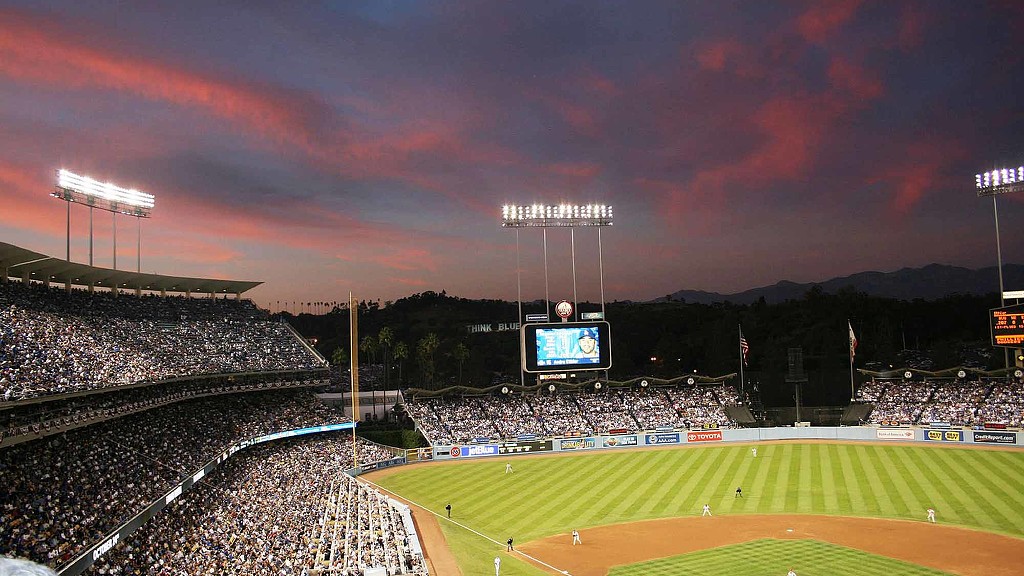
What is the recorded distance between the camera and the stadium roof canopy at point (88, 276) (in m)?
38.2

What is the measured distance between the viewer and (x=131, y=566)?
966 inches

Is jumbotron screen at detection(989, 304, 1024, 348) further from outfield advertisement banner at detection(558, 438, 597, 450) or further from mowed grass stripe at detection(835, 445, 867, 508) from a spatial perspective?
outfield advertisement banner at detection(558, 438, 597, 450)

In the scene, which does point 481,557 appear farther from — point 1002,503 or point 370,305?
point 370,305

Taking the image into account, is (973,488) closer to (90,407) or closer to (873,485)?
(873,485)

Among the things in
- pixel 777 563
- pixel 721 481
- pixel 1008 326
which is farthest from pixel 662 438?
pixel 777 563

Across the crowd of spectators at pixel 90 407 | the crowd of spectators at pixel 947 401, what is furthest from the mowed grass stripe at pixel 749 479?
the crowd of spectators at pixel 90 407

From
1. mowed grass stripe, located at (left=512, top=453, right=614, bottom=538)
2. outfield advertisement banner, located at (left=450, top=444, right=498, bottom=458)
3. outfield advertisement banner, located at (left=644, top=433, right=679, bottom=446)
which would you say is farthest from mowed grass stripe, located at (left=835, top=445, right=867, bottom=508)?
outfield advertisement banner, located at (left=450, top=444, right=498, bottom=458)

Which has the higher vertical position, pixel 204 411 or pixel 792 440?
pixel 204 411

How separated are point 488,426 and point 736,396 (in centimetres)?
2469

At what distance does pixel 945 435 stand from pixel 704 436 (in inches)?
688

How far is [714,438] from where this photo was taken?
58250 millimetres

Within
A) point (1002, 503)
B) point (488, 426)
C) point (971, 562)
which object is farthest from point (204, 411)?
point (1002, 503)

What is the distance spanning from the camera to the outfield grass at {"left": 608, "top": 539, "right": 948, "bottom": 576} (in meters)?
26.8

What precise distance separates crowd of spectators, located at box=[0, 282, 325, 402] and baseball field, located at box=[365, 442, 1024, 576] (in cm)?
1475
